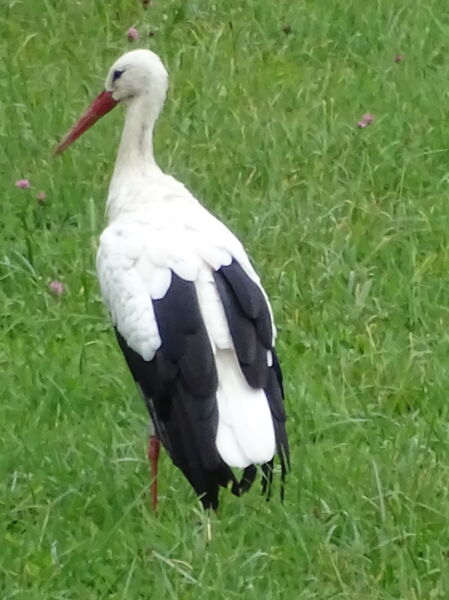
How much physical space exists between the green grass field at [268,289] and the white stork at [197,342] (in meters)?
0.21

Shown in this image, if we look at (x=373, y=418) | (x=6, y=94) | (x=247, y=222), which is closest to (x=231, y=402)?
(x=373, y=418)

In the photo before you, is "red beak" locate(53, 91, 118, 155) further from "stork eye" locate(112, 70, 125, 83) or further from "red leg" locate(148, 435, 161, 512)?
"red leg" locate(148, 435, 161, 512)

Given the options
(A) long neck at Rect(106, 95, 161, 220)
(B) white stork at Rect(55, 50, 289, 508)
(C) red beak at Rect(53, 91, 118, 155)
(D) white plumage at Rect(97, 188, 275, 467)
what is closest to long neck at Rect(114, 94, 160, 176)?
(A) long neck at Rect(106, 95, 161, 220)

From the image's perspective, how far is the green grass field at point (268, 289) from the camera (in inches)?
185

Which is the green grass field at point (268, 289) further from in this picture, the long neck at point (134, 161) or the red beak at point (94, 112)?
the long neck at point (134, 161)

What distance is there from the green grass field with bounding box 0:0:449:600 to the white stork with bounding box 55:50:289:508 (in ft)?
0.71

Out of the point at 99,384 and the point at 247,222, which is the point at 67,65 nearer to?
the point at 247,222

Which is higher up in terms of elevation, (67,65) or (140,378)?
(67,65)

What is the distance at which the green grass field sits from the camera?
15.5ft

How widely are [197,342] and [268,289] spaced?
65.1 inches

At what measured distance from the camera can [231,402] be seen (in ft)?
15.1

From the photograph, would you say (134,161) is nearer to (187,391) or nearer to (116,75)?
(116,75)

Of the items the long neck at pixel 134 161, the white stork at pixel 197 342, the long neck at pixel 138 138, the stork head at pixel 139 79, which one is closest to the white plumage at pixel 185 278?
the white stork at pixel 197 342

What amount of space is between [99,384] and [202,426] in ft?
3.70
